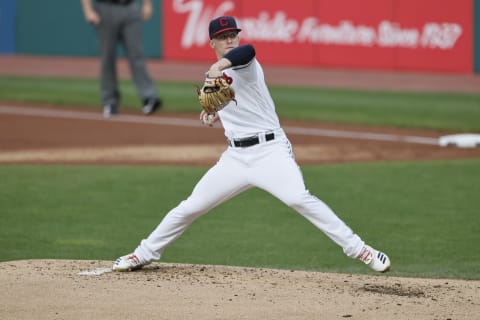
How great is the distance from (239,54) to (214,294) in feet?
4.63

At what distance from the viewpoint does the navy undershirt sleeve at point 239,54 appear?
20.1ft

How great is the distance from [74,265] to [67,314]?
131 centimetres

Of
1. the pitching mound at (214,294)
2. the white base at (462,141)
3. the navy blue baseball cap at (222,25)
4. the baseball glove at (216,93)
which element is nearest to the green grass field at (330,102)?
the white base at (462,141)

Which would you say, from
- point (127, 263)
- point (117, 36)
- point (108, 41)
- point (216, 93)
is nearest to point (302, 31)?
point (117, 36)

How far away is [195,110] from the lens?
1689cm

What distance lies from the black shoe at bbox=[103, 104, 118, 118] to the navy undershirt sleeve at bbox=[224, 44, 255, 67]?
379 inches

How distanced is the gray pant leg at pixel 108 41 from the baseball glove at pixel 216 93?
9.03m

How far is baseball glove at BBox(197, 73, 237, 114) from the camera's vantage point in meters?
6.15

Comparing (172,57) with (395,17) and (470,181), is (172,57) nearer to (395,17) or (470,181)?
(395,17)

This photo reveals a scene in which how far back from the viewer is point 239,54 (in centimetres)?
613

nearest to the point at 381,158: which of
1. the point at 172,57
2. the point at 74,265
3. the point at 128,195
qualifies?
the point at 128,195

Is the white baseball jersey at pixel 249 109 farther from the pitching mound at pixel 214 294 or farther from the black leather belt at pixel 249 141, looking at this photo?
the pitching mound at pixel 214 294

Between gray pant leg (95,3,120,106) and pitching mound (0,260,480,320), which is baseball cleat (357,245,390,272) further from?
gray pant leg (95,3,120,106)

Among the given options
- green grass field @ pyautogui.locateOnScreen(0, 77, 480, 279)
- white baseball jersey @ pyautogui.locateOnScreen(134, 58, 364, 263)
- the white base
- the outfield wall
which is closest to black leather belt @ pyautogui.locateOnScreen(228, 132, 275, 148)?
white baseball jersey @ pyautogui.locateOnScreen(134, 58, 364, 263)
